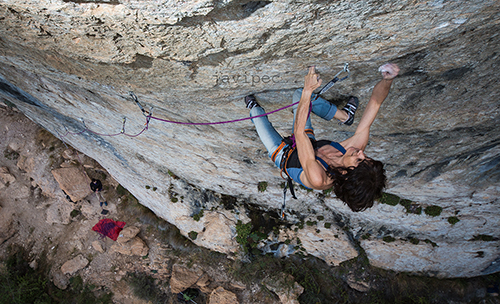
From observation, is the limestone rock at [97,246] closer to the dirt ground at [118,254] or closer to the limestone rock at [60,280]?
the dirt ground at [118,254]

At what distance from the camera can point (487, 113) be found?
3.34 metres

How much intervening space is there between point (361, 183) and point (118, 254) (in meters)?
9.29

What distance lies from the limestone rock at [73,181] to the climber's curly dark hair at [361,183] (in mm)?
9761

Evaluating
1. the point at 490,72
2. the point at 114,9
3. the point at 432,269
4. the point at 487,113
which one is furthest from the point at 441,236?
the point at 114,9

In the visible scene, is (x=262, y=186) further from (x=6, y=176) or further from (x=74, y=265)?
(x=6, y=176)

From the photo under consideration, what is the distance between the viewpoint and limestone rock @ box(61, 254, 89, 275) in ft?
28.6

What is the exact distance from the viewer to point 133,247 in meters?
8.63

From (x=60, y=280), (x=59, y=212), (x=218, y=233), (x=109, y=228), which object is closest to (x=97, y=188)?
(x=109, y=228)

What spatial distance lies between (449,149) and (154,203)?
7943 mm

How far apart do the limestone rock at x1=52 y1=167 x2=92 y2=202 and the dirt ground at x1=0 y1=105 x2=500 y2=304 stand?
0.84ft

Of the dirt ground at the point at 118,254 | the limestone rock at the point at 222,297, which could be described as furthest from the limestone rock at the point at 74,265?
the limestone rock at the point at 222,297

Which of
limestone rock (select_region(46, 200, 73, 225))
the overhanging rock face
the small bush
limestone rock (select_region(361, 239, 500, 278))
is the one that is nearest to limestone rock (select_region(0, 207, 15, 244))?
limestone rock (select_region(46, 200, 73, 225))

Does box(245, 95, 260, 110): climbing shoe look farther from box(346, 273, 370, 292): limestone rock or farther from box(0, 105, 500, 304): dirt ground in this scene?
box(346, 273, 370, 292): limestone rock

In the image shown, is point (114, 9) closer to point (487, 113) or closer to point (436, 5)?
point (436, 5)
